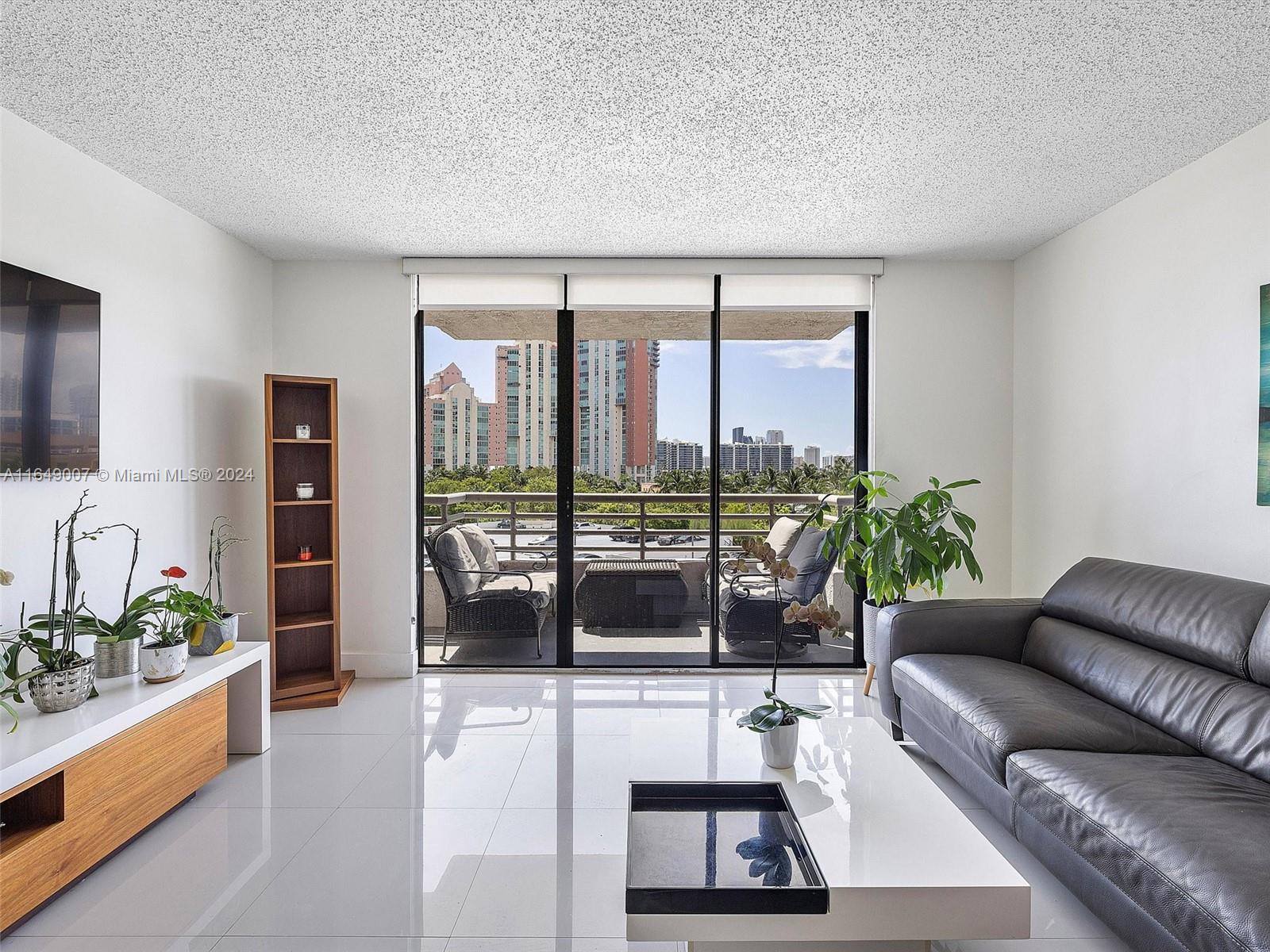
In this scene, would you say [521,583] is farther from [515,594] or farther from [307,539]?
[307,539]

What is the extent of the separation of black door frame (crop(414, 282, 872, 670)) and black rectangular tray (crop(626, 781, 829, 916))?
8.11ft

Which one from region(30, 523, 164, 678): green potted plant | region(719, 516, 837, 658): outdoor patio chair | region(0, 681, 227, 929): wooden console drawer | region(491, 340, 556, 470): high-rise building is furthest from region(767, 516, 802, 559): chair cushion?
region(30, 523, 164, 678): green potted plant

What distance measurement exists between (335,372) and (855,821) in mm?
3848

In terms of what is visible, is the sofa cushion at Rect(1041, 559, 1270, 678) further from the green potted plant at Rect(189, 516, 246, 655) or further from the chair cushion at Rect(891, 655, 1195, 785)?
the green potted plant at Rect(189, 516, 246, 655)

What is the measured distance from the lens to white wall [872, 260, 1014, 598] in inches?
179

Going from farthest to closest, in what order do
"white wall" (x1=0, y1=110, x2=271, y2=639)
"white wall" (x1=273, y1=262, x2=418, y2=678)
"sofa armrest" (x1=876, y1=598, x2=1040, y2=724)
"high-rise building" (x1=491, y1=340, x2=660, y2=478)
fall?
"high-rise building" (x1=491, y1=340, x2=660, y2=478) < "white wall" (x1=273, y1=262, x2=418, y2=678) < "sofa armrest" (x1=876, y1=598, x2=1040, y2=724) < "white wall" (x1=0, y1=110, x2=271, y2=639)

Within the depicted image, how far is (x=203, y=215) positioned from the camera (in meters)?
3.71

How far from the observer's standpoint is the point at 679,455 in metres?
4.66

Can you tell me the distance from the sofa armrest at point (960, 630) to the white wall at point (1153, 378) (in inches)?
25.8

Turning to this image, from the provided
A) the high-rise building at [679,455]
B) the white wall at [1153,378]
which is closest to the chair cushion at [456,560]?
the high-rise building at [679,455]

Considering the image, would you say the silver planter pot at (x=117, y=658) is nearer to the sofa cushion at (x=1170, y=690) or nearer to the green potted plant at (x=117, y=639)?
the green potted plant at (x=117, y=639)

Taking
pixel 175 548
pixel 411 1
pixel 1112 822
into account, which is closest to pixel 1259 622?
pixel 1112 822

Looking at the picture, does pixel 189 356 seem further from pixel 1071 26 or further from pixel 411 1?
pixel 1071 26

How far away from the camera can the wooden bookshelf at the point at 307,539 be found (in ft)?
13.5
